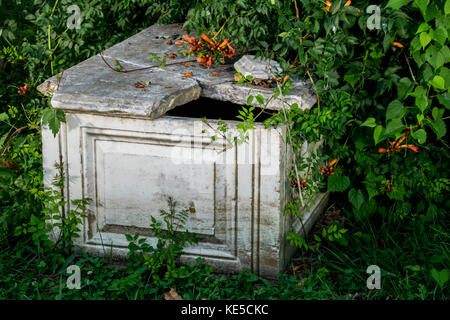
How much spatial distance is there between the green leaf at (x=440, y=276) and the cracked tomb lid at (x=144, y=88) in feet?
3.29

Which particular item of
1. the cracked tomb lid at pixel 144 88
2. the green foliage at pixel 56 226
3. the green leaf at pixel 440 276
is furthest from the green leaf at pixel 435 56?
the green foliage at pixel 56 226

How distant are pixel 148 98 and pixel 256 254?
0.96 m

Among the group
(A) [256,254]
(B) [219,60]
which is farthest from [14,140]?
(A) [256,254]

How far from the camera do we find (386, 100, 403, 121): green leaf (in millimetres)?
3670

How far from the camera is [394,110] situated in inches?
145

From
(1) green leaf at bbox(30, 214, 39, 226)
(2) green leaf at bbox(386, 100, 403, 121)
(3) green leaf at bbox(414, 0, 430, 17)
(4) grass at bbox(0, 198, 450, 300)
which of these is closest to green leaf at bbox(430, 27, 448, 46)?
(3) green leaf at bbox(414, 0, 430, 17)

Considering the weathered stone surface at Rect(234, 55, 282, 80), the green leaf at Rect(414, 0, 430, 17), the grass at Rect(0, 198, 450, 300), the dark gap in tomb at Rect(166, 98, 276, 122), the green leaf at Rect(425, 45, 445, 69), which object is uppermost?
the green leaf at Rect(414, 0, 430, 17)

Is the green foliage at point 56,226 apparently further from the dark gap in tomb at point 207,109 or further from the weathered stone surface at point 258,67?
the weathered stone surface at point 258,67

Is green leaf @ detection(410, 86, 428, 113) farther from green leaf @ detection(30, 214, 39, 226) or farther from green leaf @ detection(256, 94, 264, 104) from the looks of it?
green leaf @ detection(30, 214, 39, 226)

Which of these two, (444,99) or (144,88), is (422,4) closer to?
Result: (444,99)

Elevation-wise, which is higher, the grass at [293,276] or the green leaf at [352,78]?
the green leaf at [352,78]

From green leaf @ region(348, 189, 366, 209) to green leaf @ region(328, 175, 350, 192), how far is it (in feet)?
0.30

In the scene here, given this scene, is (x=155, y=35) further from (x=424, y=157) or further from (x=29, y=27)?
(x=424, y=157)

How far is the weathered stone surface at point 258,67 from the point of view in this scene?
371 centimetres
